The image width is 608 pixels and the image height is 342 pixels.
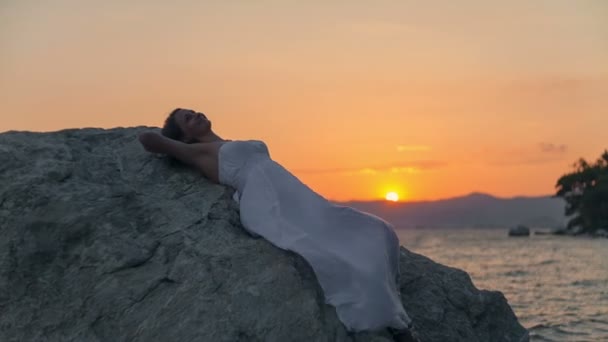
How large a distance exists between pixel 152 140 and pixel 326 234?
1.97m

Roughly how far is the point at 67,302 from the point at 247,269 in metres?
1.42

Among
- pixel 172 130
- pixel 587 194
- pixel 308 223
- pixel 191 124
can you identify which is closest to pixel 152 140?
pixel 172 130

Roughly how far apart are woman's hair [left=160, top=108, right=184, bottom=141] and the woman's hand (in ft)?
0.66

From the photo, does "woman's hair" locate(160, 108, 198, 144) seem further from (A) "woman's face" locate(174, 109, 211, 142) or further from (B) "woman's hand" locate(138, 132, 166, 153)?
(B) "woman's hand" locate(138, 132, 166, 153)

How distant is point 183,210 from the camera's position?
646 cm

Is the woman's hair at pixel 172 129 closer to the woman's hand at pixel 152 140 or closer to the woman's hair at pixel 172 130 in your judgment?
the woman's hair at pixel 172 130

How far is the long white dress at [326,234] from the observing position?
5.88 m

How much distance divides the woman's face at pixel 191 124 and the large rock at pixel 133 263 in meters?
0.43

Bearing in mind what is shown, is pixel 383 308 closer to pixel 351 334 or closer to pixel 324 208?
pixel 351 334

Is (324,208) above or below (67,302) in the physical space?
above

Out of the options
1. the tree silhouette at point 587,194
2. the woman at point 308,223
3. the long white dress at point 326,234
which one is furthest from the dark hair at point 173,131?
the tree silhouette at point 587,194

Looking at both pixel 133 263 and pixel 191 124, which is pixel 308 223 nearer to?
pixel 133 263

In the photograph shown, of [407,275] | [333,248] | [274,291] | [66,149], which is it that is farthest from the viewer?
[407,275]

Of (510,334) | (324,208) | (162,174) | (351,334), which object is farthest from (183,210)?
(510,334)
